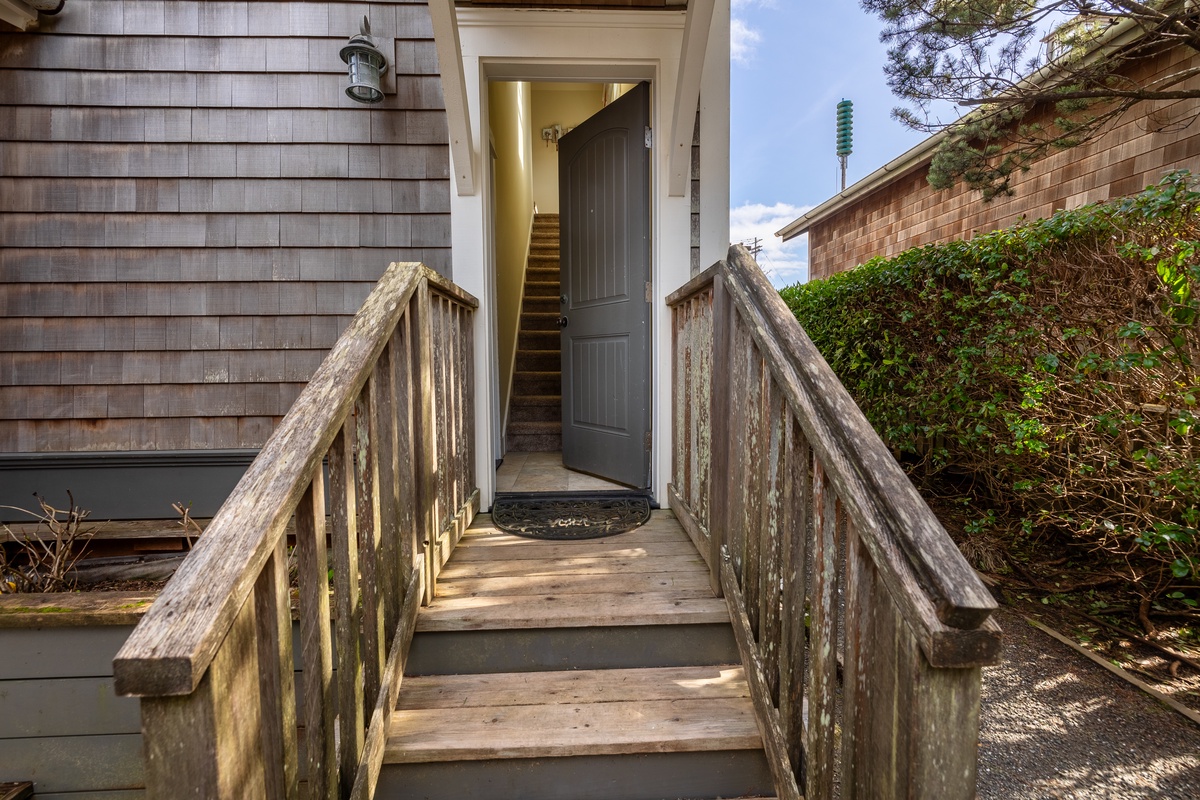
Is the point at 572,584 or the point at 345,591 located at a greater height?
the point at 345,591

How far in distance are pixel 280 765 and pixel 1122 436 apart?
268cm

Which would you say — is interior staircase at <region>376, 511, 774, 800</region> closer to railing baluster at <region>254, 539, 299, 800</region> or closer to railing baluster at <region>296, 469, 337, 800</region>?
railing baluster at <region>296, 469, 337, 800</region>

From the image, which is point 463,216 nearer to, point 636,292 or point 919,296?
point 636,292

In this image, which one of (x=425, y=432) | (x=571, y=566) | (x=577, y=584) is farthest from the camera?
(x=571, y=566)

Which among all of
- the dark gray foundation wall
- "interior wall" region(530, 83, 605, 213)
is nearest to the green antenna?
"interior wall" region(530, 83, 605, 213)

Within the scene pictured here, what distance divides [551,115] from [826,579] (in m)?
7.94

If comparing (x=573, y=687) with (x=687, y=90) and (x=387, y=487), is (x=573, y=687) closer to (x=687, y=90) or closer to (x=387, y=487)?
(x=387, y=487)

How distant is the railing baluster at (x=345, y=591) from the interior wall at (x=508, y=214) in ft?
8.89

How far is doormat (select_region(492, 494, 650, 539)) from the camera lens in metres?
2.36

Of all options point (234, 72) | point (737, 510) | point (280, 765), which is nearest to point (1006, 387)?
point (737, 510)

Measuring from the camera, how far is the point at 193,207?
8.66 feet

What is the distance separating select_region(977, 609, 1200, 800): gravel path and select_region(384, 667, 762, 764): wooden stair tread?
2.35ft

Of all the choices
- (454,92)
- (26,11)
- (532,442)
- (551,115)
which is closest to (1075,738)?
(454,92)

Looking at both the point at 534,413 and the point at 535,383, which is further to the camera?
the point at 535,383
